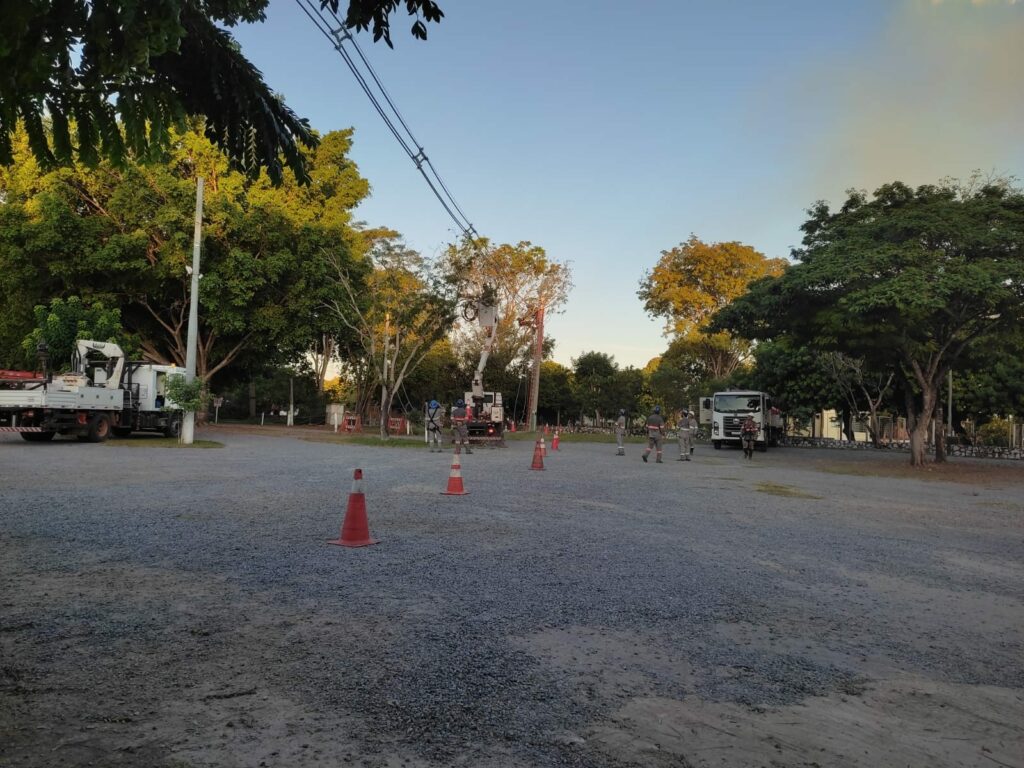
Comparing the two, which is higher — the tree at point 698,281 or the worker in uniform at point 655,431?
the tree at point 698,281

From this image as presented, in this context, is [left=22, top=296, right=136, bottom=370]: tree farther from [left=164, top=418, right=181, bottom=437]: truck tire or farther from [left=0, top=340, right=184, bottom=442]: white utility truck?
[left=164, top=418, right=181, bottom=437]: truck tire

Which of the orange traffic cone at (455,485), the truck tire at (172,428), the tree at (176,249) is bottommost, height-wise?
the orange traffic cone at (455,485)

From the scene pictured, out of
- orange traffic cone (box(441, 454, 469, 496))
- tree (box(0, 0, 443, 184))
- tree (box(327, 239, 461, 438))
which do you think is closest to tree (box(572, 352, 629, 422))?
tree (box(327, 239, 461, 438))

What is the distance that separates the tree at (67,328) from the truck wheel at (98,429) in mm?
4906

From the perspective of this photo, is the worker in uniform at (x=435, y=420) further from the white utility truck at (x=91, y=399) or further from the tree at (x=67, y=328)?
the tree at (x=67, y=328)

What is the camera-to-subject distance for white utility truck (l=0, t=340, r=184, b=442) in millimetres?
21172

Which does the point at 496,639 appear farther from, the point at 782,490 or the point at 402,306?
the point at 402,306

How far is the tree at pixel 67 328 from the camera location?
27.5m

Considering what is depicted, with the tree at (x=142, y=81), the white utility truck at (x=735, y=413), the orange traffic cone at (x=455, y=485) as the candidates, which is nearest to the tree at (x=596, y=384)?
the white utility truck at (x=735, y=413)

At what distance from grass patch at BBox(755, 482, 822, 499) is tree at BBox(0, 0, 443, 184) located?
12.8m

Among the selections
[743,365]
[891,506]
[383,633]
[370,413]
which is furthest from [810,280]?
[370,413]

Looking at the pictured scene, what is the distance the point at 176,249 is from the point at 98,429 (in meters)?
10.4

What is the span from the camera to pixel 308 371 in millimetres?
58500

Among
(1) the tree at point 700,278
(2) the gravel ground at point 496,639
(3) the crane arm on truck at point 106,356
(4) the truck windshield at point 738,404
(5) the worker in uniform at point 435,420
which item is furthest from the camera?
(1) the tree at point 700,278
